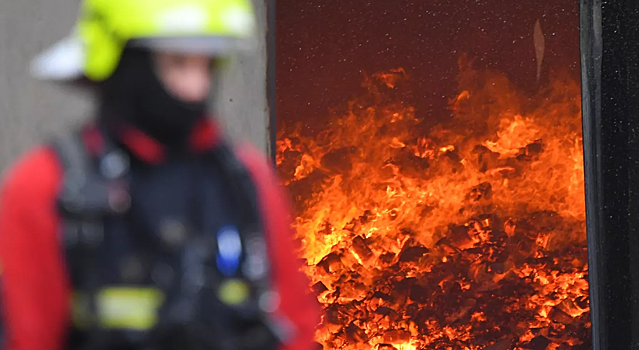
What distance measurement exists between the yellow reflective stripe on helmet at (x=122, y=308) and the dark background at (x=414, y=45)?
333 centimetres

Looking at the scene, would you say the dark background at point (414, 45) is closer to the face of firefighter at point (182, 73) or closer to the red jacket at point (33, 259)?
the face of firefighter at point (182, 73)

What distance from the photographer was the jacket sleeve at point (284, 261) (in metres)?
1.46

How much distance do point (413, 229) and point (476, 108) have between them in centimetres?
71

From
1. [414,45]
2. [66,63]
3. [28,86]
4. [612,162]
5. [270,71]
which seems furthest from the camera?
[414,45]

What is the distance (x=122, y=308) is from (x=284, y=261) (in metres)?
0.28

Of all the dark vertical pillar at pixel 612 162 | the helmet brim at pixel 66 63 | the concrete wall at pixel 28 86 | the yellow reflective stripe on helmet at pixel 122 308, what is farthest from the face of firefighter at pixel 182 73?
the dark vertical pillar at pixel 612 162

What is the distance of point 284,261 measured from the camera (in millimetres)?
1476

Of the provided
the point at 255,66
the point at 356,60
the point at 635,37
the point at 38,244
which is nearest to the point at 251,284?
the point at 38,244

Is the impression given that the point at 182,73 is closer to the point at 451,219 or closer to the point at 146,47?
the point at 146,47

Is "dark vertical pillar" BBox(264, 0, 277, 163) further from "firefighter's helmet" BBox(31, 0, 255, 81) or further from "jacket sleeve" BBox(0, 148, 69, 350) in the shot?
"jacket sleeve" BBox(0, 148, 69, 350)

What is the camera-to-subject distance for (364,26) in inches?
185

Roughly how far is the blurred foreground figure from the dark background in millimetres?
3233

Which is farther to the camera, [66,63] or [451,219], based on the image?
[451,219]

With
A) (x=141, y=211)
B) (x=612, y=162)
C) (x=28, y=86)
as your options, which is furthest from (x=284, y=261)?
(x=612, y=162)
